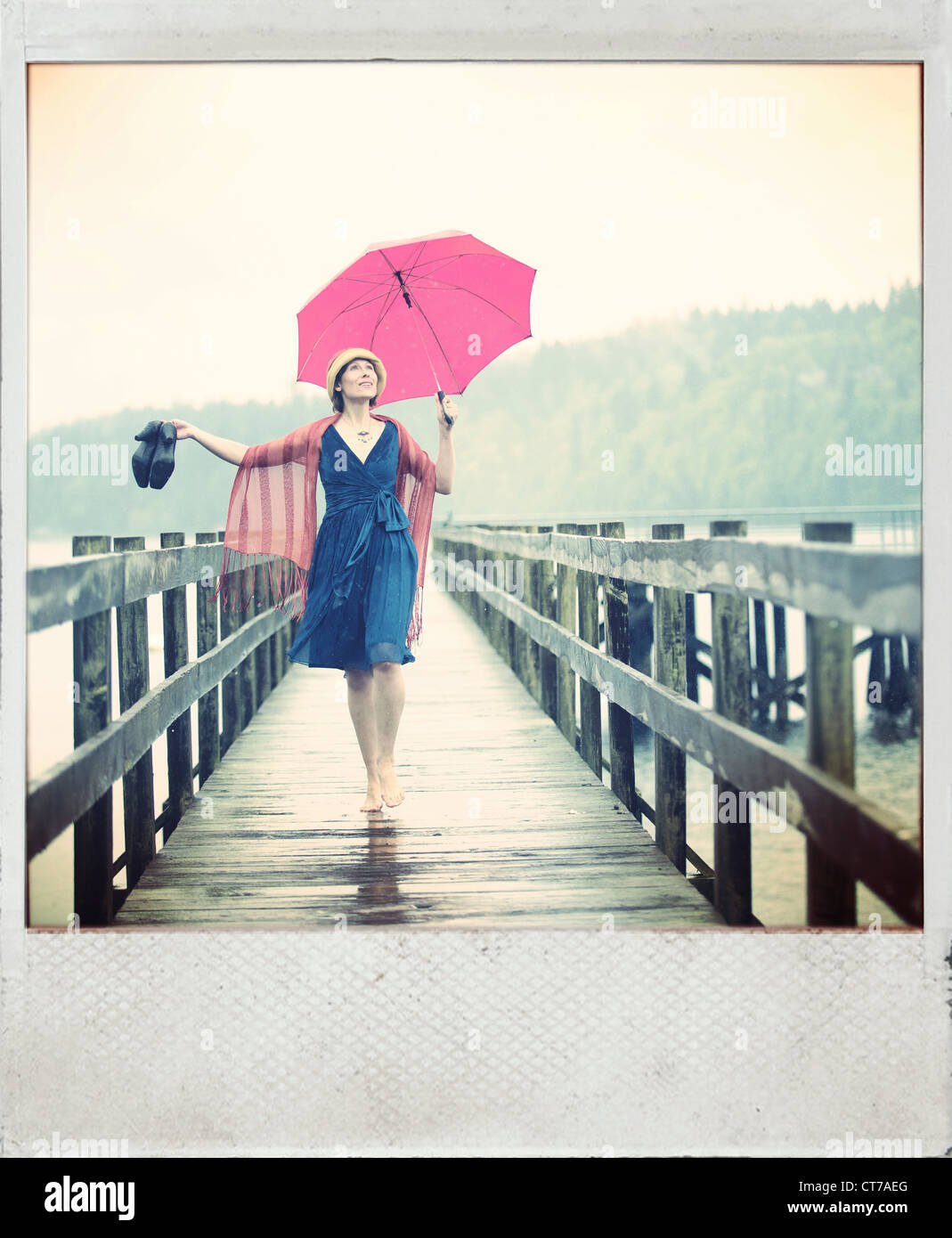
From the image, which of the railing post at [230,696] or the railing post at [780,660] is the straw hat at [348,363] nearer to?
the railing post at [230,696]

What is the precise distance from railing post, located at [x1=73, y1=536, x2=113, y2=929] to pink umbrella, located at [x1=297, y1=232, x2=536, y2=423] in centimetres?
82

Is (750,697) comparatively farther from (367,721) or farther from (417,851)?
(367,721)

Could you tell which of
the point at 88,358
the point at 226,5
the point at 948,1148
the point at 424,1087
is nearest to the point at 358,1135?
the point at 424,1087

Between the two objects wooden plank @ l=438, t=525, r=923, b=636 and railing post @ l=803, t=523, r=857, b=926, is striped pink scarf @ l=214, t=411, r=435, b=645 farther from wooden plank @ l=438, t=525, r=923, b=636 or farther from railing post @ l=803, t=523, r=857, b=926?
railing post @ l=803, t=523, r=857, b=926

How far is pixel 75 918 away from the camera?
258 cm

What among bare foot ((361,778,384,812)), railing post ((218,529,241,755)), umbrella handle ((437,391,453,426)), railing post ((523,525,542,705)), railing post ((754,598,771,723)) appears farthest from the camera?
railing post ((754,598,771,723))

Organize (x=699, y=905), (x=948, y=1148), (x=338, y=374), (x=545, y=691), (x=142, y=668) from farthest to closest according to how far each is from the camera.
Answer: (x=545, y=691) → (x=142, y=668) → (x=338, y=374) → (x=699, y=905) → (x=948, y=1148)

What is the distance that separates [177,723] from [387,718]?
0.90 metres

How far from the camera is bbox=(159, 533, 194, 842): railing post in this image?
3738 millimetres

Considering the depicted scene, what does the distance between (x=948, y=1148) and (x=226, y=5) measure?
3032mm

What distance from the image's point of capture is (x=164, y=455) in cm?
270

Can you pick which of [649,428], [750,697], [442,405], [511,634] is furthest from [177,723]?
[511,634]

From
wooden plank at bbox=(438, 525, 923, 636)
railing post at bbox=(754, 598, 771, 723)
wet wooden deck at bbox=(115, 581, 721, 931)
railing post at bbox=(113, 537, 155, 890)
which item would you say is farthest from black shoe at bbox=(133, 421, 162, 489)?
railing post at bbox=(754, 598, 771, 723)

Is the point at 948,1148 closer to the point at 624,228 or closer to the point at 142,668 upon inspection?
the point at 624,228
